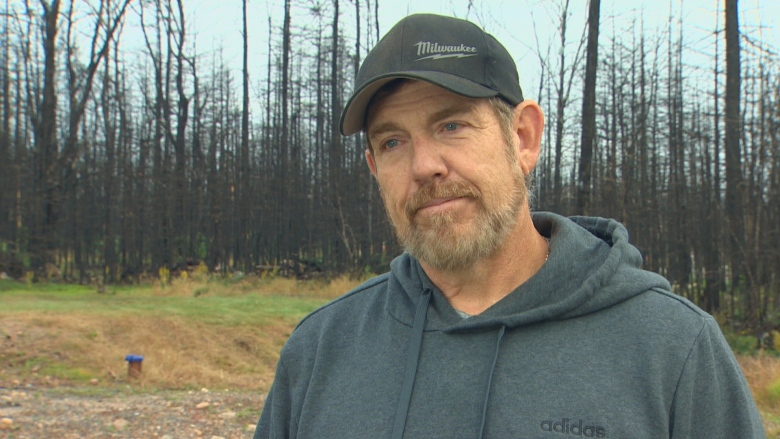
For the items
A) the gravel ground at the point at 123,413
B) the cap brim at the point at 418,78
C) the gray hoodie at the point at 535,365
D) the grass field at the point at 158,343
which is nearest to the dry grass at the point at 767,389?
the grass field at the point at 158,343

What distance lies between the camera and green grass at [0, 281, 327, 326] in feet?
38.9

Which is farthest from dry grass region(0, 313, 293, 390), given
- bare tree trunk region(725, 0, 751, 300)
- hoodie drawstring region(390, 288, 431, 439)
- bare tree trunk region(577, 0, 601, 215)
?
bare tree trunk region(725, 0, 751, 300)

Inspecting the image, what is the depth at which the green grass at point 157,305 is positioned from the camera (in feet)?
38.9

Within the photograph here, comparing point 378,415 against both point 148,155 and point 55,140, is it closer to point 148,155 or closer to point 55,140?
point 55,140

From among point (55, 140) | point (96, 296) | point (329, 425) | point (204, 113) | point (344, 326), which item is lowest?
point (96, 296)

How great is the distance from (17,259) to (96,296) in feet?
15.6

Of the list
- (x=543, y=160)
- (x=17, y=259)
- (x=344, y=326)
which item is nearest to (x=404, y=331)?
(x=344, y=326)

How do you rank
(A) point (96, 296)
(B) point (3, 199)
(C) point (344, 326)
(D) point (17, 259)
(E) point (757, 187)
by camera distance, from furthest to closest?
(B) point (3, 199) < (D) point (17, 259) < (A) point (96, 296) < (E) point (757, 187) < (C) point (344, 326)

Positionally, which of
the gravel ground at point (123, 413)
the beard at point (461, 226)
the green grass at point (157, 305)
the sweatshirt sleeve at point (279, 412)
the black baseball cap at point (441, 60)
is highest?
the black baseball cap at point (441, 60)

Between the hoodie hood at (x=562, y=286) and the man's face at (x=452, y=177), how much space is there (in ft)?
0.40

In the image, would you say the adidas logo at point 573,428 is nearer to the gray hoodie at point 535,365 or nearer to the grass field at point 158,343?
the gray hoodie at point 535,365

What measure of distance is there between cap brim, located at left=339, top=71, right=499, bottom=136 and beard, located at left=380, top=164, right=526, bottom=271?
23 centimetres

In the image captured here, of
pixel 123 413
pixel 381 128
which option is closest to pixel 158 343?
pixel 123 413

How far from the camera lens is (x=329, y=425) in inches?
67.2
